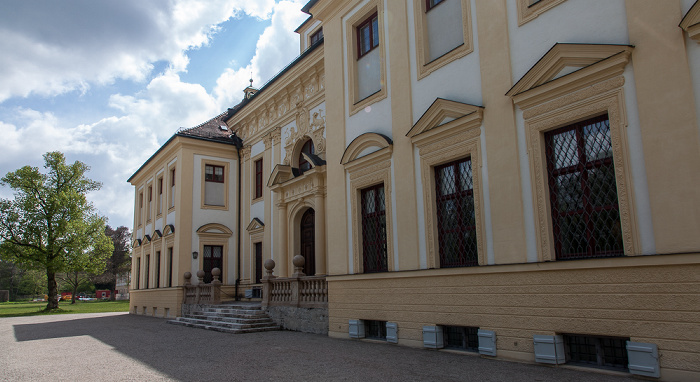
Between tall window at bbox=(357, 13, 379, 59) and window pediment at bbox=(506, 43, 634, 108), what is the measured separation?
16.7 ft

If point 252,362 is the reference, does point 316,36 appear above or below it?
above

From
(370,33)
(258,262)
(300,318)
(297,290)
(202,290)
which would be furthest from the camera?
(258,262)

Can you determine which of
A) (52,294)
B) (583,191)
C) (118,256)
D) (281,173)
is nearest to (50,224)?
(52,294)

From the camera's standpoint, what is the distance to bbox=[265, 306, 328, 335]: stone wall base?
12992mm

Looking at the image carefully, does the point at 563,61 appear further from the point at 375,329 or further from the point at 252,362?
the point at 252,362

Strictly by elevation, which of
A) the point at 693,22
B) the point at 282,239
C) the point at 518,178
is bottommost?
the point at 282,239

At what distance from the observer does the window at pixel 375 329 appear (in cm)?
1114

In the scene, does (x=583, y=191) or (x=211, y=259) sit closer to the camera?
(x=583, y=191)

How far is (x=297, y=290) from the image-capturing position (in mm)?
13984

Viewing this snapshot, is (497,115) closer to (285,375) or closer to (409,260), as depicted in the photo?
(409,260)

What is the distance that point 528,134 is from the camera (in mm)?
8219

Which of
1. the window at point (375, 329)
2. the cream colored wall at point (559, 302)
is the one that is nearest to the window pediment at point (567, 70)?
the cream colored wall at point (559, 302)

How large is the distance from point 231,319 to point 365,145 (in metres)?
7.43

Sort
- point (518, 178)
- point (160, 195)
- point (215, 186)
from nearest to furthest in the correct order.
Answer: point (518, 178) < point (215, 186) < point (160, 195)
